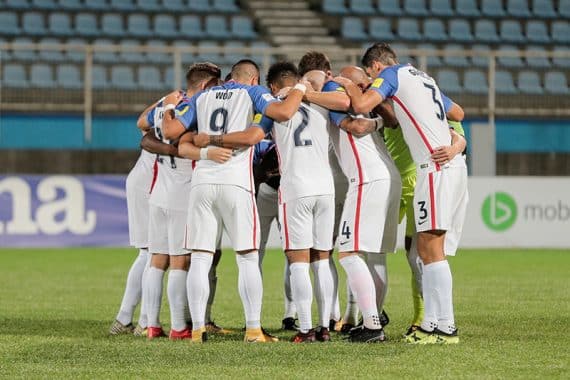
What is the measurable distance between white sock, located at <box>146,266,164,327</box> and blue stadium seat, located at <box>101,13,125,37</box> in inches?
643

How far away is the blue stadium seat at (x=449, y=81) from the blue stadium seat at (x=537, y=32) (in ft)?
15.7

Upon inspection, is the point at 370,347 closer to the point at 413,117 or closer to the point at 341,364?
the point at 341,364

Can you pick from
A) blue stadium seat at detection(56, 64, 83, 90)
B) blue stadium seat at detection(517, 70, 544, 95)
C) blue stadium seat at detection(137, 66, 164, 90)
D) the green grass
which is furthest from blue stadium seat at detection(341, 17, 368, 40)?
the green grass

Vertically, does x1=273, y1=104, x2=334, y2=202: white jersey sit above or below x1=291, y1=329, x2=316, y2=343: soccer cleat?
above

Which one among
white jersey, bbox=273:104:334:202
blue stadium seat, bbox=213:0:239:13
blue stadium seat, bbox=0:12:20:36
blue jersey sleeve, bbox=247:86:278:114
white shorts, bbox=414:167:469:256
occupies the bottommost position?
white shorts, bbox=414:167:469:256

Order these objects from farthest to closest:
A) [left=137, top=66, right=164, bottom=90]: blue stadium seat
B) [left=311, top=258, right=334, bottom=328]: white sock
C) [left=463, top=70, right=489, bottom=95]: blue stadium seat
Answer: [left=137, top=66, right=164, bottom=90]: blue stadium seat < [left=463, top=70, right=489, bottom=95]: blue stadium seat < [left=311, top=258, right=334, bottom=328]: white sock

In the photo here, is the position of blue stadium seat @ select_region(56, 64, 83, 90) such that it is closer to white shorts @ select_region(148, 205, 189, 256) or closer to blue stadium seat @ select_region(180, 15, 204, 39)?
blue stadium seat @ select_region(180, 15, 204, 39)

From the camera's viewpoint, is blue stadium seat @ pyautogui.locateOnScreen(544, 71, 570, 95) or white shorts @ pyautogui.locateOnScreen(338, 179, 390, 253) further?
blue stadium seat @ pyautogui.locateOnScreen(544, 71, 570, 95)

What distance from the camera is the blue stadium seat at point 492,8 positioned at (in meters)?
27.9

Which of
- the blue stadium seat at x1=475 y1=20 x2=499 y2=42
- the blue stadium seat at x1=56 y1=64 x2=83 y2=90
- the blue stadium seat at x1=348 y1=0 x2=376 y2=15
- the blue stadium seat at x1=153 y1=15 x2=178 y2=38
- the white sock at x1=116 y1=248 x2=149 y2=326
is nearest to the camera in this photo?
the white sock at x1=116 y1=248 x2=149 y2=326

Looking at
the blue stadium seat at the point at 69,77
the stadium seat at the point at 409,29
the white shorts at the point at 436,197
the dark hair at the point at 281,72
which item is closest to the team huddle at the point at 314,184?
the white shorts at the point at 436,197

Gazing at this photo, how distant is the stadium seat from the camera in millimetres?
26578

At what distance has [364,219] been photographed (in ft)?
28.6

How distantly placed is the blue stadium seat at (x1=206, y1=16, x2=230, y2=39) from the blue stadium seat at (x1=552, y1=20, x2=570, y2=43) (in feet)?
26.0
